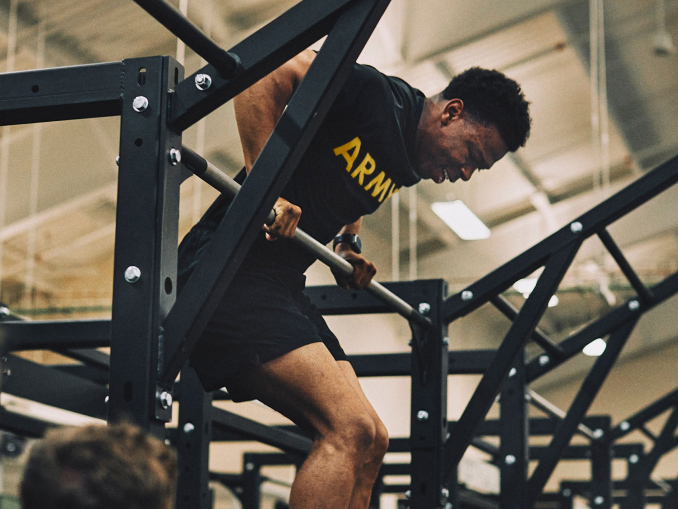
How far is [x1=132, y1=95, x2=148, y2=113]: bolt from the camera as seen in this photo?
4.99 ft

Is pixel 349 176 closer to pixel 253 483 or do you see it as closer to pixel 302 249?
pixel 302 249

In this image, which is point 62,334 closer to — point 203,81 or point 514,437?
point 203,81

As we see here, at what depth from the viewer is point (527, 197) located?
1017 centimetres

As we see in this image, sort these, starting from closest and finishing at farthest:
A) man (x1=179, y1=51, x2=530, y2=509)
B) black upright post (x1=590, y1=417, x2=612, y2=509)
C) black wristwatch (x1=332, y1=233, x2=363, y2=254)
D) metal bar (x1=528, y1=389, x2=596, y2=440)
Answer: man (x1=179, y1=51, x2=530, y2=509) < black wristwatch (x1=332, y1=233, x2=363, y2=254) < metal bar (x1=528, y1=389, x2=596, y2=440) < black upright post (x1=590, y1=417, x2=612, y2=509)

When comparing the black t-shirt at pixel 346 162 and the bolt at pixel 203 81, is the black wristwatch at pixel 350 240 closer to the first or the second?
the black t-shirt at pixel 346 162

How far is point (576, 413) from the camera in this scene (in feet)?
12.3

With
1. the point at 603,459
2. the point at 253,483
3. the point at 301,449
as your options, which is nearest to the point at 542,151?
the point at 603,459

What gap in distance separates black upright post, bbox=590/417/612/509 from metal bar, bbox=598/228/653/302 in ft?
7.78

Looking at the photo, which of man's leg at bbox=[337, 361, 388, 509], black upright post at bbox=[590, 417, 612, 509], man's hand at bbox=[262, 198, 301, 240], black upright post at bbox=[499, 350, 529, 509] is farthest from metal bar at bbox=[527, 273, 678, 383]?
black upright post at bbox=[590, 417, 612, 509]

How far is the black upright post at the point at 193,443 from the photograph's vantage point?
2703 mm

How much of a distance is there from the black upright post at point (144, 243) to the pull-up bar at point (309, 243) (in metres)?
0.07

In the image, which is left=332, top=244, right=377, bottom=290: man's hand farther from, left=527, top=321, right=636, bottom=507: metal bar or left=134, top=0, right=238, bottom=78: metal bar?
left=527, top=321, right=636, bottom=507: metal bar

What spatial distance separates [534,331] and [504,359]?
0.42 meters

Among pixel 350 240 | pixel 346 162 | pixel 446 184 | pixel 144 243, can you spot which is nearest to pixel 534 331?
pixel 350 240
